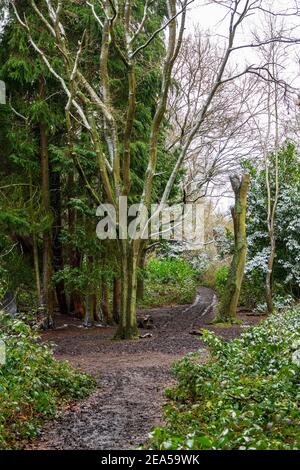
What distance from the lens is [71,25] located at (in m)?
11.8

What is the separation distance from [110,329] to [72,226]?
2.70m

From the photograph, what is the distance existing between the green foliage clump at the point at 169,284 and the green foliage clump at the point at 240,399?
14005 millimetres

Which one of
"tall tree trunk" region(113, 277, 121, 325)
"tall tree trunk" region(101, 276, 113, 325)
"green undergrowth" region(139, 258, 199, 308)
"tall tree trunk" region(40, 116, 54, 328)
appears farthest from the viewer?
"green undergrowth" region(139, 258, 199, 308)

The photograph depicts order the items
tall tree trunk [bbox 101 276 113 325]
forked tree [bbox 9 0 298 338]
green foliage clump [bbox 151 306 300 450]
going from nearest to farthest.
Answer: green foliage clump [bbox 151 306 300 450]
forked tree [bbox 9 0 298 338]
tall tree trunk [bbox 101 276 113 325]

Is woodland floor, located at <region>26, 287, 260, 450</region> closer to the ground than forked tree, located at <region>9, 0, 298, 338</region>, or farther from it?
closer to the ground

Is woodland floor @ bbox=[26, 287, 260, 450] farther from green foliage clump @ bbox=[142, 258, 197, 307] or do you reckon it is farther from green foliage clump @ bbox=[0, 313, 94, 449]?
green foliage clump @ bbox=[142, 258, 197, 307]

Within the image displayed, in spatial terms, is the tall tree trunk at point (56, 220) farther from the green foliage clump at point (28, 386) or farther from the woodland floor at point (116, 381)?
the green foliage clump at point (28, 386)

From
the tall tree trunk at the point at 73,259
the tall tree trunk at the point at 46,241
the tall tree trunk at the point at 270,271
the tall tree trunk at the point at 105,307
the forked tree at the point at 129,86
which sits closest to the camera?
the forked tree at the point at 129,86

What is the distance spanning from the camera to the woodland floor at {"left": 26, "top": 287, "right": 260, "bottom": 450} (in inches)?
167

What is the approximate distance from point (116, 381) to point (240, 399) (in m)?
2.95

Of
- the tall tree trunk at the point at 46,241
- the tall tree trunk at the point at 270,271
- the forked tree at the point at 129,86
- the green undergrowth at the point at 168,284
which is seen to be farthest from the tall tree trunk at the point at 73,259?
Answer: the tall tree trunk at the point at 270,271

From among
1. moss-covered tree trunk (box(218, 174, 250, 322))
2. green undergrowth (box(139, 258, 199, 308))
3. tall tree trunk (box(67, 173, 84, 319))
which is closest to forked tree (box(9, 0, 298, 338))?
tall tree trunk (box(67, 173, 84, 319))

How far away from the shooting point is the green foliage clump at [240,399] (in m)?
2.88

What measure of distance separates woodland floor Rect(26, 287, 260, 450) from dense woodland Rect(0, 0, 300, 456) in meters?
0.15
